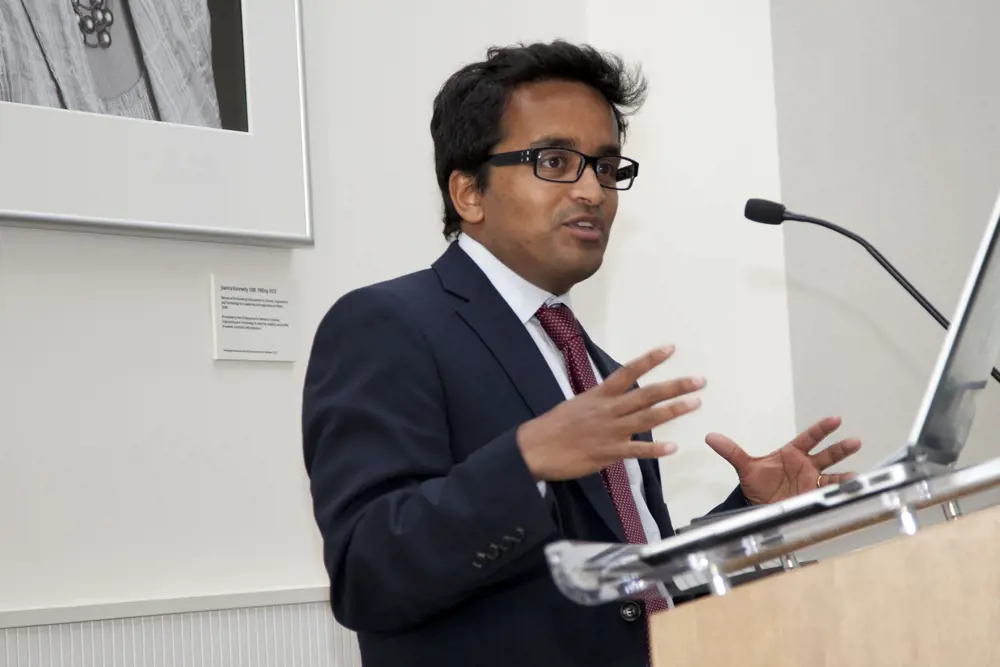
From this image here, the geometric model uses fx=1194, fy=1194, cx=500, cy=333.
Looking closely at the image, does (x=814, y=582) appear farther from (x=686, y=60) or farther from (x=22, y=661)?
(x=686, y=60)

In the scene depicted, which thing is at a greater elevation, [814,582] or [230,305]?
[230,305]

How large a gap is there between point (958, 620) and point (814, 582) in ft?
0.33

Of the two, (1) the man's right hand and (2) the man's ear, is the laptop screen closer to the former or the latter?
(1) the man's right hand

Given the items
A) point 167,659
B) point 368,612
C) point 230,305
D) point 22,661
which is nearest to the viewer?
point 368,612

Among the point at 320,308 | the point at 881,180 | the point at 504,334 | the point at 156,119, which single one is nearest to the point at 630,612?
the point at 504,334

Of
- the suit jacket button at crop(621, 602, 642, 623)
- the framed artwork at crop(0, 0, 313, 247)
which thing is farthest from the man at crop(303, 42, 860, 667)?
the framed artwork at crop(0, 0, 313, 247)

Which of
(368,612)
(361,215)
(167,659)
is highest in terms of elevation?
(361,215)

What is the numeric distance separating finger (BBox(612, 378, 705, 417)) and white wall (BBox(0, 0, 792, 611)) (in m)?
1.35

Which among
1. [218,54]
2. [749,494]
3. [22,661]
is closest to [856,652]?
[749,494]

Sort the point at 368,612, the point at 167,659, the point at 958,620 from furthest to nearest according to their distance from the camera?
the point at 167,659 → the point at 368,612 → the point at 958,620

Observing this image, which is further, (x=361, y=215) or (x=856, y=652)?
(x=361, y=215)

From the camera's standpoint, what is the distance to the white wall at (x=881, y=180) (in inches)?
117

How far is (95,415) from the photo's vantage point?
87.4 inches

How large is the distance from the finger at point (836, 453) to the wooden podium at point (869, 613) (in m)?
0.84
